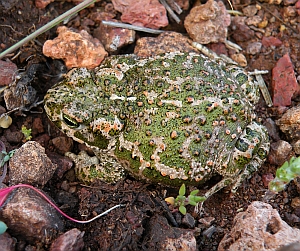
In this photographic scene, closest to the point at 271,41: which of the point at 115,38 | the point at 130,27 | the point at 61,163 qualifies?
the point at 130,27

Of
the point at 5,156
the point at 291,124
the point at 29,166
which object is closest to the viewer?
the point at 29,166

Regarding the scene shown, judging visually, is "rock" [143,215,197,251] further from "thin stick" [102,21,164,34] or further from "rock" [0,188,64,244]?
"thin stick" [102,21,164,34]

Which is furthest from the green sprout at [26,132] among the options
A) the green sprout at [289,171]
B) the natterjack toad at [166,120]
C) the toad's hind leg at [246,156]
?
the green sprout at [289,171]

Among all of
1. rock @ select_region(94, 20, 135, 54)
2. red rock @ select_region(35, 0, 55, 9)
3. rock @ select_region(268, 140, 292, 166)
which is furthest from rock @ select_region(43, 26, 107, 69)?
rock @ select_region(268, 140, 292, 166)

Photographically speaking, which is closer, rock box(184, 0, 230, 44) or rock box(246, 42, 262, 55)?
rock box(184, 0, 230, 44)

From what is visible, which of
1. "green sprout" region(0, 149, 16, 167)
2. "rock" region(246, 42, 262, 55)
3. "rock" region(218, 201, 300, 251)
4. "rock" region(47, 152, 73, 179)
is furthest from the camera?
"rock" region(246, 42, 262, 55)

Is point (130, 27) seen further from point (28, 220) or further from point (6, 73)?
point (28, 220)
